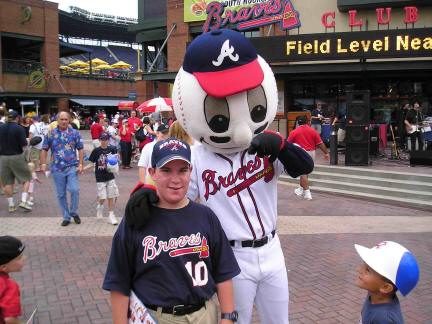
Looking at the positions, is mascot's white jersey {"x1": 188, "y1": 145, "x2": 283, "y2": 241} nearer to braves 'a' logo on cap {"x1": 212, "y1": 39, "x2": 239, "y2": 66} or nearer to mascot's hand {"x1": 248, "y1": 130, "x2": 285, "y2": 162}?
mascot's hand {"x1": 248, "y1": 130, "x2": 285, "y2": 162}

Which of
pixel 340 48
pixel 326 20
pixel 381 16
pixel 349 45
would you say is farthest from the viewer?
pixel 326 20

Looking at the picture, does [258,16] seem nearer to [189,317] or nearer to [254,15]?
[254,15]

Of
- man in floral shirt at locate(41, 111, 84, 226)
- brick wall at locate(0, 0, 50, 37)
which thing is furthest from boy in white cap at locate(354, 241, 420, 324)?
brick wall at locate(0, 0, 50, 37)

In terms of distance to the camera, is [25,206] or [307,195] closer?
[25,206]

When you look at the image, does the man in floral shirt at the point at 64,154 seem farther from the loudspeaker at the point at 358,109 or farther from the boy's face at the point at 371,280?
the loudspeaker at the point at 358,109

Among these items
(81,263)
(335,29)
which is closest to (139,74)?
(335,29)

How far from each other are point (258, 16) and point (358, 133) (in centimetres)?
910

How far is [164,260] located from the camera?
2.11m

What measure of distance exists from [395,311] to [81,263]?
167 inches

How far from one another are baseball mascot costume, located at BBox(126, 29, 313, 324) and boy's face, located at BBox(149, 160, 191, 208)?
19.4 inches

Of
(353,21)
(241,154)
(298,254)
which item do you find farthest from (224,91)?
(353,21)

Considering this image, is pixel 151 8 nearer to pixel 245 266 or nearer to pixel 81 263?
pixel 81 263

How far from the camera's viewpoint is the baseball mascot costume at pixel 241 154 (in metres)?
2.60

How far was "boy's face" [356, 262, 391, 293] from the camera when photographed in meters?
2.50
